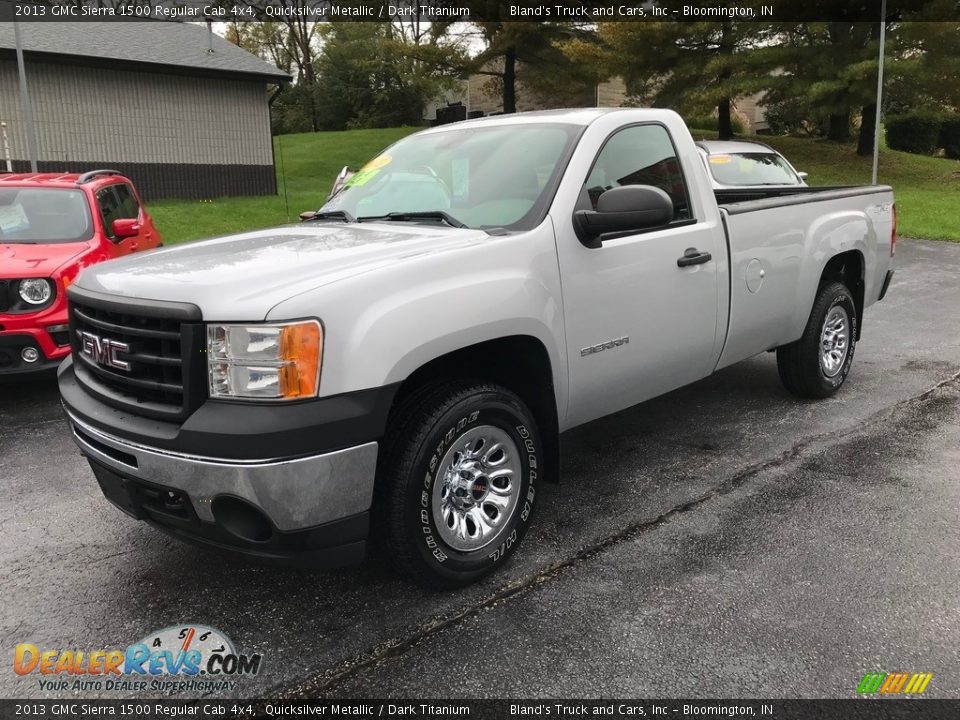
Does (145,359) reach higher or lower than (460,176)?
lower

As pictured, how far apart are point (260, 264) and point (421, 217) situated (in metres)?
→ 1.01

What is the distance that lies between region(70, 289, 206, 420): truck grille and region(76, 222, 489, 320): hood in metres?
0.08

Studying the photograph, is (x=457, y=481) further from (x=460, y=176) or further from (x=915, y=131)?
(x=915, y=131)

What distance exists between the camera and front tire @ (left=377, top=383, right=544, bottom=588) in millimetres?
3021

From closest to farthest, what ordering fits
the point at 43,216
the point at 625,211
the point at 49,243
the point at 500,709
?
1. the point at 500,709
2. the point at 625,211
3. the point at 49,243
4. the point at 43,216

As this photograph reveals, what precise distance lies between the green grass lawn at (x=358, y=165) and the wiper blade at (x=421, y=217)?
312 inches

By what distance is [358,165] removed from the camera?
90.4ft

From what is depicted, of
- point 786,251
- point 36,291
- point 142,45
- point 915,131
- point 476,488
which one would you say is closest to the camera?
point 476,488

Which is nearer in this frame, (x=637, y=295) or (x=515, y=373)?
(x=515, y=373)

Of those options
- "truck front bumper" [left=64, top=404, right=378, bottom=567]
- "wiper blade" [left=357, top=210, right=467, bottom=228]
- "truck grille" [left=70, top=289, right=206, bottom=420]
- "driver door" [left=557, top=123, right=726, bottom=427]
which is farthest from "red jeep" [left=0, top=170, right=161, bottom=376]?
"driver door" [left=557, top=123, right=726, bottom=427]

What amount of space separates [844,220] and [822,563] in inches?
117

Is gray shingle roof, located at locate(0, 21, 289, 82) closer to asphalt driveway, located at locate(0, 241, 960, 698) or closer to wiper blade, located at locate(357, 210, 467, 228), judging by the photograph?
asphalt driveway, located at locate(0, 241, 960, 698)

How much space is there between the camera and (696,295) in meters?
4.28

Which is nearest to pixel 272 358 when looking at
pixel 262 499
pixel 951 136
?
pixel 262 499
